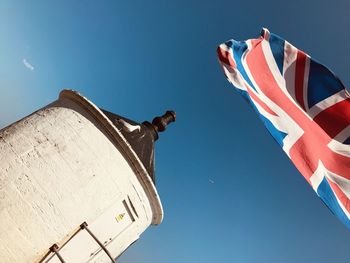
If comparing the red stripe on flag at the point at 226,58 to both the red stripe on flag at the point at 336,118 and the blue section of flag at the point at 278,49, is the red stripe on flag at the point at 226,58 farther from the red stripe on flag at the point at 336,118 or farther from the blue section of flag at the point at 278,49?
the red stripe on flag at the point at 336,118

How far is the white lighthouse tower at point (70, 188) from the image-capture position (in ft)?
20.6

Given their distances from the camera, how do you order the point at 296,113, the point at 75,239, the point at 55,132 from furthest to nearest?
the point at 296,113, the point at 55,132, the point at 75,239

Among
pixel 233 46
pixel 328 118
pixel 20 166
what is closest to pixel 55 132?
pixel 20 166

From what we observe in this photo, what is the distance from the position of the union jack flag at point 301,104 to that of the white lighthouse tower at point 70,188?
127 inches

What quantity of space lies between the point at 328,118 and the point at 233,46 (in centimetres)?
289

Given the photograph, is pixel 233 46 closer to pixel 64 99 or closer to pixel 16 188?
pixel 64 99

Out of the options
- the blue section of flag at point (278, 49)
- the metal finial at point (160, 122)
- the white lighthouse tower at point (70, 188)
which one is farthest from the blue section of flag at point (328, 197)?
the metal finial at point (160, 122)

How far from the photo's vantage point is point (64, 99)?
8.47m

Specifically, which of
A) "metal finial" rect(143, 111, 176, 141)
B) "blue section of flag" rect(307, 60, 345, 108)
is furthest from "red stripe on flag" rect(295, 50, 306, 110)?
"metal finial" rect(143, 111, 176, 141)

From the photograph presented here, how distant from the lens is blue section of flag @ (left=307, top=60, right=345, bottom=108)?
9.08 m

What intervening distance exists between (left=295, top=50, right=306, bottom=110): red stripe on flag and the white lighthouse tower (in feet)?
13.9

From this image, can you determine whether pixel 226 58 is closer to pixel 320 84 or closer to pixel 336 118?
pixel 320 84

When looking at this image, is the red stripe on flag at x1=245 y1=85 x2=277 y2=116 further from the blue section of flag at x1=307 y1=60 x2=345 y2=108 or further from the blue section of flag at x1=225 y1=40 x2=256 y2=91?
the blue section of flag at x1=307 y1=60 x2=345 y2=108

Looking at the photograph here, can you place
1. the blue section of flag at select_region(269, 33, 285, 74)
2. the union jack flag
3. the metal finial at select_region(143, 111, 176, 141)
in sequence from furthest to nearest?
the metal finial at select_region(143, 111, 176, 141)
the blue section of flag at select_region(269, 33, 285, 74)
the union jack flag
